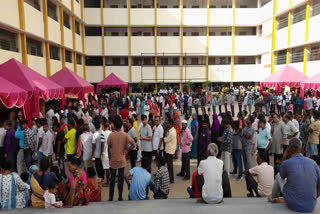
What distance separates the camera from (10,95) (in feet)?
22.7

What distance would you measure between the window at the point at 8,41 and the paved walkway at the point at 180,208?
32.6ft

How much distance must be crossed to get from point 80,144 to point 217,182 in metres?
3.68

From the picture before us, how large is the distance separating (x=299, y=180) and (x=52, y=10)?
727 inches

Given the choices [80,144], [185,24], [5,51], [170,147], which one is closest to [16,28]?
[5,51]

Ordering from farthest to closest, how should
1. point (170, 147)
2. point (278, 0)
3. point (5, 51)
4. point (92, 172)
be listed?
point (278, 0) → point (5, 51) → point (170, 147) → point (92, 172)

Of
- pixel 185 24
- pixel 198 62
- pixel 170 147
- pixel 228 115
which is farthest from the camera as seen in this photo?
pixel 198 62

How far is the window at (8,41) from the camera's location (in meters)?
10.9

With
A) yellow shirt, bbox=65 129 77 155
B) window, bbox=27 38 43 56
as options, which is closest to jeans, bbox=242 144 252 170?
yellow shirt, bbox=65 129 77 155

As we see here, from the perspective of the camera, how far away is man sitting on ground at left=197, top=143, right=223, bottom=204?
3.33 metres

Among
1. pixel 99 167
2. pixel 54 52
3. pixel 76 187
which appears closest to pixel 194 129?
pixel 99 167

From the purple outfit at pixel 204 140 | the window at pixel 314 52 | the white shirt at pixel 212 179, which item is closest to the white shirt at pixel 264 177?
the white shirt at pixel 212 179

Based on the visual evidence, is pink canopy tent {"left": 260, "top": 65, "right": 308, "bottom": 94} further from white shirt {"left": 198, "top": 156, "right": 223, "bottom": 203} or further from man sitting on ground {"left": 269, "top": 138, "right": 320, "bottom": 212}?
white shirt {"left": 198, "top": 156, "right": 223, "bottom": 203}

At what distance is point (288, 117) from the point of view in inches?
242

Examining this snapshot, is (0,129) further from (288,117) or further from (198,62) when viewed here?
(198,62)
